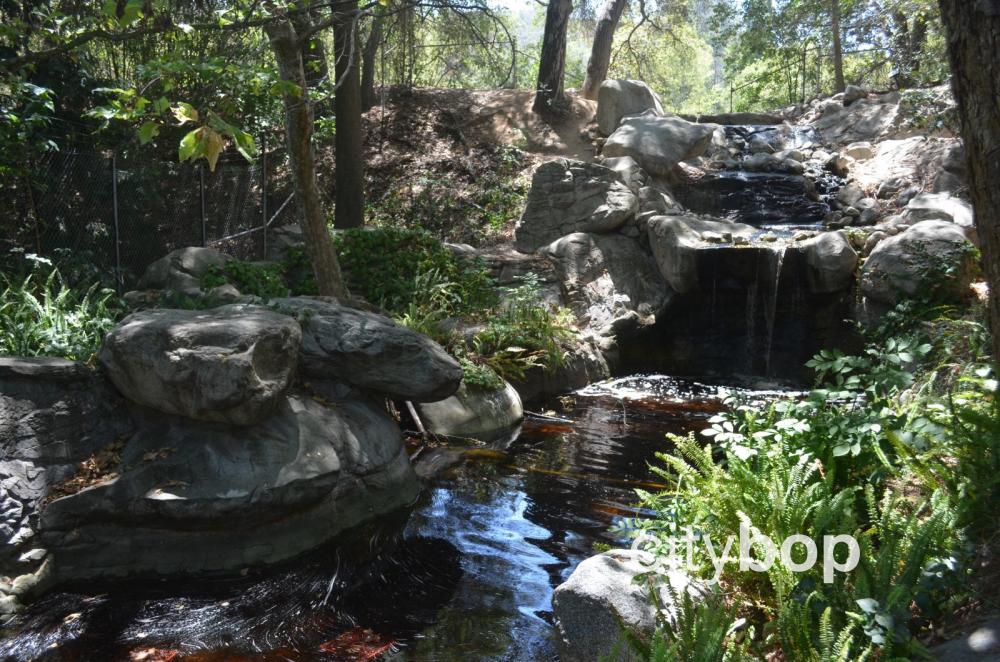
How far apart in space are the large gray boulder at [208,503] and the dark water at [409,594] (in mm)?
151

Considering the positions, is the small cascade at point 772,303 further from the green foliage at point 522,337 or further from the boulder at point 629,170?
the boulder at point 629,170

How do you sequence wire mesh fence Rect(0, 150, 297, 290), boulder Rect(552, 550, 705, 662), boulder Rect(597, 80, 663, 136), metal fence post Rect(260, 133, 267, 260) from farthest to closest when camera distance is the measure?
boulder Rect(597, 80, 663, 136) → metal fence post Rect(260, 133, 267, 260) → wire mesh fence Rect(0, 150, 297, 290) → boulder Rect(552, 550, 705, 662)

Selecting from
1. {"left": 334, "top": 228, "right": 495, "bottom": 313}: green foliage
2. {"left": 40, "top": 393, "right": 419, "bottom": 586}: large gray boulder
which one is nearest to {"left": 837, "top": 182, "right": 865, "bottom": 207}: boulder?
{"left": 334, "top": 228, "right": 495, "bottom": 313}: green foliage

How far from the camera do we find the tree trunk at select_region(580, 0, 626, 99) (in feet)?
58.2

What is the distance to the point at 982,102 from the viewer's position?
9.58 ft

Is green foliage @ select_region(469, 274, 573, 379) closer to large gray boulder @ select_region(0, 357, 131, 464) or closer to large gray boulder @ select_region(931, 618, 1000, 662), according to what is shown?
large gray boulder @ select_region(0, 357, 131, 464)

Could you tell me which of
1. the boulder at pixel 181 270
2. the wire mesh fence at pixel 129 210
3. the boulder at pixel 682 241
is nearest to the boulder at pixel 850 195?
the boulder at pixel 682 241

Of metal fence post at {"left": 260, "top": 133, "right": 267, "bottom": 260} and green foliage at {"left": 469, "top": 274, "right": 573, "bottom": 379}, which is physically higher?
metal fence post at {"left": 260, "top": 133, "right": 267, "bottom": 260}

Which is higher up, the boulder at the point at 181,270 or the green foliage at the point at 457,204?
the green foliage at the point at 457,204

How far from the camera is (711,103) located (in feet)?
145

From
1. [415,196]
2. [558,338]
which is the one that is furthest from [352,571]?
[415,196]

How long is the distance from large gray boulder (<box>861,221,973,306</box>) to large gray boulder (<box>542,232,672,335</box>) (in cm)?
280

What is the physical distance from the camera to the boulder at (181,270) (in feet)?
29.4

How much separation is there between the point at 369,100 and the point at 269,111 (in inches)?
201
